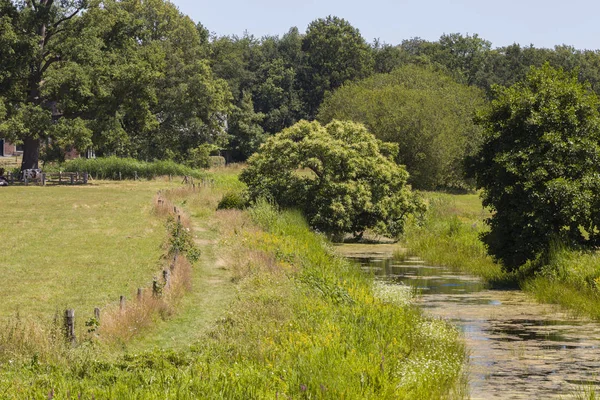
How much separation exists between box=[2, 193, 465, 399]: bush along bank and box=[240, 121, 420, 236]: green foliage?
20652 millimetres

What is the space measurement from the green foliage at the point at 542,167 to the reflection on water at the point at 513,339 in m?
2.55

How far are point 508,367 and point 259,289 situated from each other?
24.6 feet

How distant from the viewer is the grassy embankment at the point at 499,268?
1084 inches

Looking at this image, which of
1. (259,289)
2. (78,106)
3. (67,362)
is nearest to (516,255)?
(259,289)

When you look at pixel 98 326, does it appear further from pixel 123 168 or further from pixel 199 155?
pixel 199 155

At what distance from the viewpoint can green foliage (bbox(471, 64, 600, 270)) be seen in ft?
104

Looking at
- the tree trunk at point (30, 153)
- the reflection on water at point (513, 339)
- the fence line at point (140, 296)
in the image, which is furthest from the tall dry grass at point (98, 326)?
the tree trunk at point (30, 153)

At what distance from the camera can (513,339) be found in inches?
870

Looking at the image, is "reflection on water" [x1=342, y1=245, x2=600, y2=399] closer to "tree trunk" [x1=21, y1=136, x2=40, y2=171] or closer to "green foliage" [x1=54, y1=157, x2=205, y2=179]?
"tree trunk" [x1=21, y1=136, x2=40, y2=171]

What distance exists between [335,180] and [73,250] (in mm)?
16179

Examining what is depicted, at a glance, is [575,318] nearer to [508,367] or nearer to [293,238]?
[508,367]

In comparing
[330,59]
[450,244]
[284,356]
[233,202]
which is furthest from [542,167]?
[330,59]

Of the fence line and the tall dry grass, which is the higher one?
the fence line

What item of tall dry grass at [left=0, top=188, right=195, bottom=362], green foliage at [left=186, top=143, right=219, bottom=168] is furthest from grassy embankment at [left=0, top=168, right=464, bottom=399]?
green foliage at [left=186, top=143, right=219, bottom=168]
